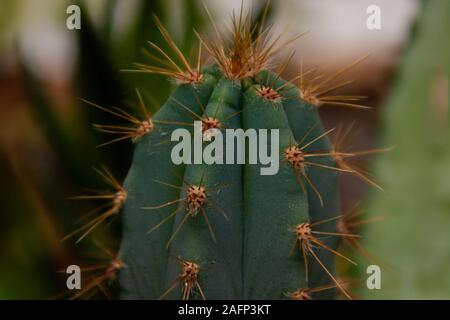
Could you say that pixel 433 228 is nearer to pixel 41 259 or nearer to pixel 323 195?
pixel 323 195

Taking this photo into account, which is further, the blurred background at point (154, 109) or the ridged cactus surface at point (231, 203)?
the blurred background at point (154, 109)

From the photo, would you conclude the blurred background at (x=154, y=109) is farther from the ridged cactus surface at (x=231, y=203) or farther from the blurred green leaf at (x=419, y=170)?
the ridged cactus surface at (x=231, y=203)

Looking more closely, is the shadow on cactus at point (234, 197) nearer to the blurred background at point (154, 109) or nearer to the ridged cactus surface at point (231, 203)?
the ridged cactus surface at point (231, 203)

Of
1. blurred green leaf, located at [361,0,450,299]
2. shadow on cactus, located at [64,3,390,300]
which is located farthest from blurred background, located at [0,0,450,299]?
shadow on cactus, located at [64,3,390,300]

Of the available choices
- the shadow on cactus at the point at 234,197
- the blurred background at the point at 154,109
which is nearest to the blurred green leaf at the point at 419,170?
the blurred background at the point at 154,109

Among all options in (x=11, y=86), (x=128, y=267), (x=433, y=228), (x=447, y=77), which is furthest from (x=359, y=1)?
(x=11, y=86)

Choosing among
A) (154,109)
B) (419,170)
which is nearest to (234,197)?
(419,170)
